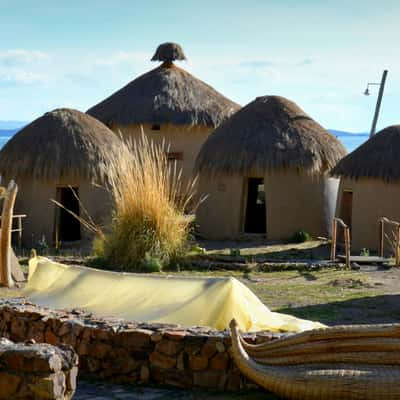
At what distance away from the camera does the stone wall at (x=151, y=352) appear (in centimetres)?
582

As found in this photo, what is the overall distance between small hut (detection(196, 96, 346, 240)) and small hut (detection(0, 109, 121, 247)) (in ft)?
7.16

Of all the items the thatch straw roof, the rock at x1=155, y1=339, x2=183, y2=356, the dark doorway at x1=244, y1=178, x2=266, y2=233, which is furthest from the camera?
the thatch straw roof

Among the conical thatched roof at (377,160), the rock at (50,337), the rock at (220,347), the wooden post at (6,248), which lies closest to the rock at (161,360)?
the rock at (220,347)

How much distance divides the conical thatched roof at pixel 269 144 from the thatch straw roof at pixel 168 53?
23.5 feet

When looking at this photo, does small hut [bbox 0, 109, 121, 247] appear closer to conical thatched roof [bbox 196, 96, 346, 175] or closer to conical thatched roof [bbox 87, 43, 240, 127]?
conical thatched roof [bbox 196, 96, 346, 175]

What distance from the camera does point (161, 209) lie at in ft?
40.2

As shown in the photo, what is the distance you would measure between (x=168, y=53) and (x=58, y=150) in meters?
9.26

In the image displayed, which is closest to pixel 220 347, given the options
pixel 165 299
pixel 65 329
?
pixel 165 299

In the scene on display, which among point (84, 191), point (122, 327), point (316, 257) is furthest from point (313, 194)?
point (122, 327)

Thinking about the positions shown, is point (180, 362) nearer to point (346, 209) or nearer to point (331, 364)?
point (331, 364)

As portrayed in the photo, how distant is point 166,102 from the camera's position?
901 inches

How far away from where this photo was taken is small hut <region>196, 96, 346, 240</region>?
16969mm

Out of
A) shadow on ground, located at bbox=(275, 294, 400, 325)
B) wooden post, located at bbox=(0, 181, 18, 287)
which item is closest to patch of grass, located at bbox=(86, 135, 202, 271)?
wooden post, located at bbox=(0, 181, 18, 287)

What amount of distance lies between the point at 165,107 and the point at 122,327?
16955 mm
